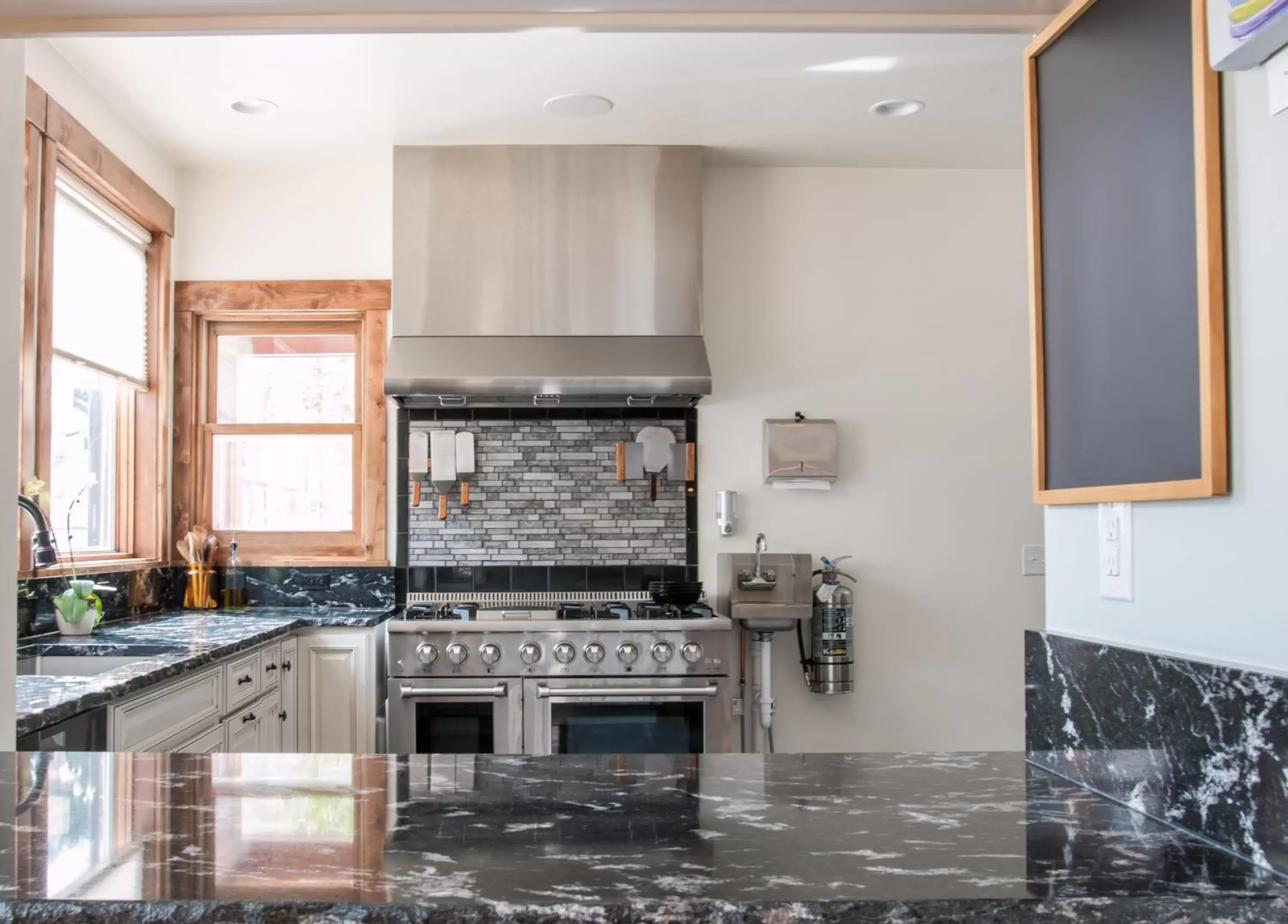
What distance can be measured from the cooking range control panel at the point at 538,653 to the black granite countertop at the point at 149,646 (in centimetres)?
23

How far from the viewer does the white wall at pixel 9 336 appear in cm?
161

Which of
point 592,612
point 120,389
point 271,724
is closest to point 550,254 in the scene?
point 592,612

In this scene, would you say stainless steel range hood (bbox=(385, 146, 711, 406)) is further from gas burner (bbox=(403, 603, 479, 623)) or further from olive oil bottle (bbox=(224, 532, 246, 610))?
olive oil bottle (bbox=(224, 532, 246, 610))

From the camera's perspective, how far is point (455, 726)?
138 inches

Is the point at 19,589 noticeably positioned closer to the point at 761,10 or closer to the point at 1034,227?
the point at 761,10

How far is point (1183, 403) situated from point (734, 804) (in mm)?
593

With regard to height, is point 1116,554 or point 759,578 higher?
point 1116,554

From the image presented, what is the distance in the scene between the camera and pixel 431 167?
383 cm

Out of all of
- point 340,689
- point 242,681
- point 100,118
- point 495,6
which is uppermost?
point 100,118

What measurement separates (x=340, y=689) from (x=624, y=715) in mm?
1016

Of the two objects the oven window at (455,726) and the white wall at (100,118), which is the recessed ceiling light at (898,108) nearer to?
the oven window at (455,726)

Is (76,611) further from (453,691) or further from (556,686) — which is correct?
(556,686)

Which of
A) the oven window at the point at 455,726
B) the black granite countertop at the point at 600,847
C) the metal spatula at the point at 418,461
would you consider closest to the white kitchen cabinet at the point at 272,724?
the oven window at the point at 455,726

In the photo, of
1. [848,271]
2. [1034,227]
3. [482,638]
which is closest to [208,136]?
[482,638]
